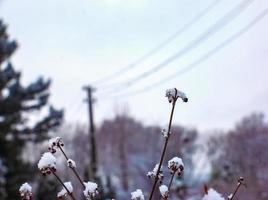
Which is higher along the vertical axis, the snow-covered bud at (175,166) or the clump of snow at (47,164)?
the clump of snow at (47,164)

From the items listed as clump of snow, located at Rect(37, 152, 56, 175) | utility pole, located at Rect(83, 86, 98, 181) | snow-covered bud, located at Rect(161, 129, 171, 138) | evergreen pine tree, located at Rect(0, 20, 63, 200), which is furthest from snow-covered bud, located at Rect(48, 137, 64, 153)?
utility pole, located at Rect(83, 86, 98, 181)

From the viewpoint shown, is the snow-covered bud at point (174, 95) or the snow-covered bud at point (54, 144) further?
the snow-covered bud at point (54, 144)

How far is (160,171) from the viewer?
2.36m

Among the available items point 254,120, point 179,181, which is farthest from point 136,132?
point 179,181

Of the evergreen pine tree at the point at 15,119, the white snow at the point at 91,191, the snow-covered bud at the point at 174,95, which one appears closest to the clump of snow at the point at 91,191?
the white snow at the point at 91,191

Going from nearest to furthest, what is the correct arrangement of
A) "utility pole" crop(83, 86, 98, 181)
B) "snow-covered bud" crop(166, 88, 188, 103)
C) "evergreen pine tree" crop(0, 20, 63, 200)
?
"snow-covered bud" crop(166, 88, 188, 103), "evergreen pine tree" crop(0, 20, 63, 200), "utility pole" crop(83, 86, 98, 181)

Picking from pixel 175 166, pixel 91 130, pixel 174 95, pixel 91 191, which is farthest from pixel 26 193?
pixel 91 130

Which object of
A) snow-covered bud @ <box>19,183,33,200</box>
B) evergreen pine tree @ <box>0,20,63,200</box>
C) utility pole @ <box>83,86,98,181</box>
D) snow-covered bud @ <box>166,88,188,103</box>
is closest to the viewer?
snow-covered bud @ <box>166,88,188,103</box>

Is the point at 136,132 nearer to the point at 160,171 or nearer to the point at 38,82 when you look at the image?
the point at 38,82

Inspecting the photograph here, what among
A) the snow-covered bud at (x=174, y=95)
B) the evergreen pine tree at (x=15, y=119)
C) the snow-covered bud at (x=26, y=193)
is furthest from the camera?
the evergreen pine tree at (x=15, y=119)

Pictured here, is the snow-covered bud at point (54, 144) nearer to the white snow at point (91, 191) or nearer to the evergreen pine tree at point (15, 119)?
the white snow at point (91, 191)

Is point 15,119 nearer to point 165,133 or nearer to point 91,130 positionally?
point 91,130

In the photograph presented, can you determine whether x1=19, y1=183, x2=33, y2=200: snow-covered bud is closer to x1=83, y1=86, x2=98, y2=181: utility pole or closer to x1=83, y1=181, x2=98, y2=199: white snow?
x1=83, y1=181, x2=98, y2=199: white snow

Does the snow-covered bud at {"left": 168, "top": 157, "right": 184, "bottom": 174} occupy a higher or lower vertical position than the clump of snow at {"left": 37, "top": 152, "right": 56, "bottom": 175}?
lower
